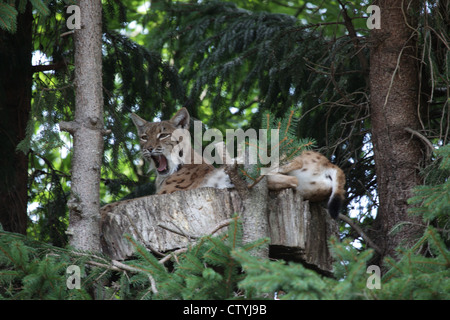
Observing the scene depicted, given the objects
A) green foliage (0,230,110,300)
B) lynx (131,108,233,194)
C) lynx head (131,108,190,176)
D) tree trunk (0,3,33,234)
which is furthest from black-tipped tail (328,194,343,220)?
tree trunk (0,3,33,234)

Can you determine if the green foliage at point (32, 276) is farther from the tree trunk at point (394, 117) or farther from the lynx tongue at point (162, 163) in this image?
the tree trunk at point (394, 117)

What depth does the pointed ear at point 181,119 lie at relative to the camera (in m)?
7.17

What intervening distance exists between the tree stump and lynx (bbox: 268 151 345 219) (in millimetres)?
245

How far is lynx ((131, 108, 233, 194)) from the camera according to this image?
660 centimetres

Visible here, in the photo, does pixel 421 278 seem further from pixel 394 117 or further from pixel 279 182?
pixel 394 117

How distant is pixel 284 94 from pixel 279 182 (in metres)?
2.35

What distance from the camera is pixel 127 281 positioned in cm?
422

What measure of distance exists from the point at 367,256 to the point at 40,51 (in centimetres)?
505

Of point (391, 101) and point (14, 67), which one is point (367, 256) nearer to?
point (391, 101)

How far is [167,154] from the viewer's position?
705cm

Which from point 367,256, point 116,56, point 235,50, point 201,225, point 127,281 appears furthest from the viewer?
point 235,50

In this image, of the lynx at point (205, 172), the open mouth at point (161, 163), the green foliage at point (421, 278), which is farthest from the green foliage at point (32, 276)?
the open mouth at point (161, 163)

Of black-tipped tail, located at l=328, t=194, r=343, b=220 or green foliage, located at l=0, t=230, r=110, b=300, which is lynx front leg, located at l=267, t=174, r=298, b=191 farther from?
green foliage, located at l=0, t=230, r=110, b=300

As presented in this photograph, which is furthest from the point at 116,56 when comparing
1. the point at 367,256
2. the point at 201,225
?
the point at 367,256
